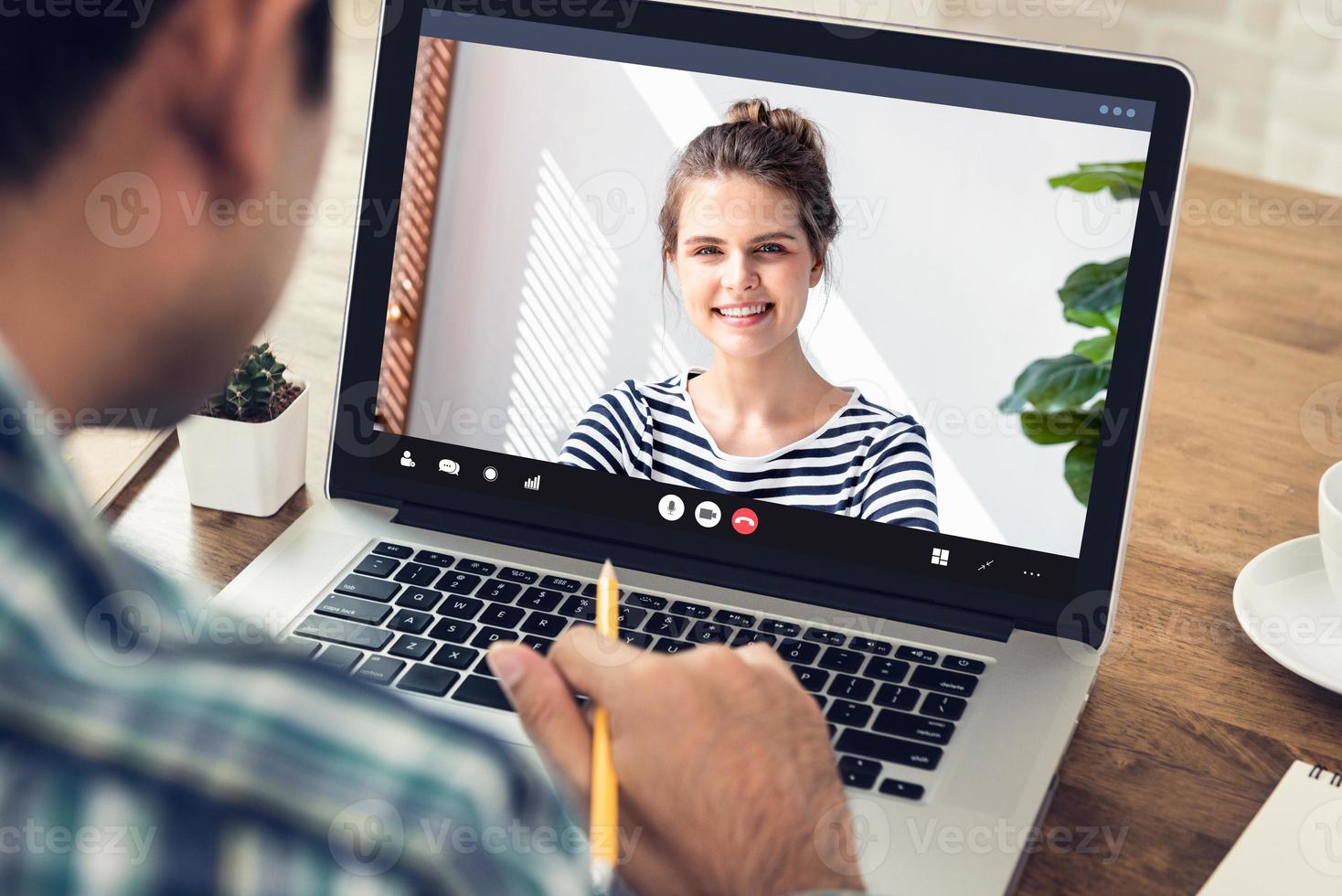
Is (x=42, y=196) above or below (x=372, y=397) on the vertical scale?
above

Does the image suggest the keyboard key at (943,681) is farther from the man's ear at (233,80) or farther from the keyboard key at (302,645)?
the man's ear at (233,80)

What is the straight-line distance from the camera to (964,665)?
747 mm

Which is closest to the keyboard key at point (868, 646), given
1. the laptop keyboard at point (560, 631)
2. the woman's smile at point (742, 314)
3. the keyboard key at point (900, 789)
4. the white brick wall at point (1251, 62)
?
the laptop keyboard at point (560, 631)

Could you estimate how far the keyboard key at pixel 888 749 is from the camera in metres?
0.67

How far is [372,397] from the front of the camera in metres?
0.86

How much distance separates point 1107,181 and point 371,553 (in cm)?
49

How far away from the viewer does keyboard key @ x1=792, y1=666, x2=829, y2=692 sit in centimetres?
72

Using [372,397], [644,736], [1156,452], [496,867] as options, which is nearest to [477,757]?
[496,867]

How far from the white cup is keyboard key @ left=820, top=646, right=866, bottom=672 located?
28 centimetres

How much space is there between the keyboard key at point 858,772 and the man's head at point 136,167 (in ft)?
1.23

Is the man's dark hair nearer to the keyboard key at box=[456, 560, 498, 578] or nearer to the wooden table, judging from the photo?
the wooden table

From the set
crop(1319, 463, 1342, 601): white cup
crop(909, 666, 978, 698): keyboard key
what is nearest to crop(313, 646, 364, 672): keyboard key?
crop(909, 666, 978, 698): keyboard key

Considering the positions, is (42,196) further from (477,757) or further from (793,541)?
(793,541)

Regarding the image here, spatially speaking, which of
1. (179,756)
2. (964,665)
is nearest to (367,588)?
(964,665)
